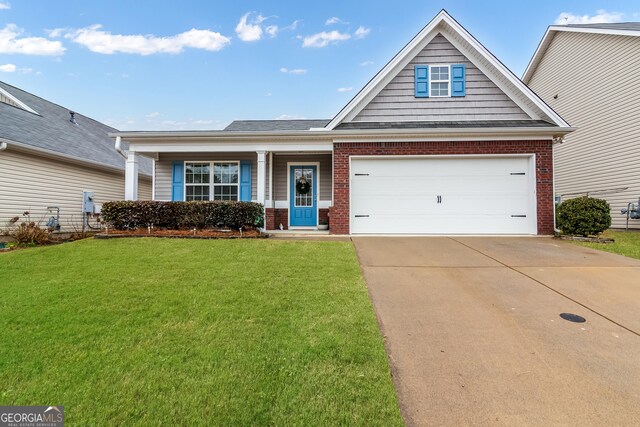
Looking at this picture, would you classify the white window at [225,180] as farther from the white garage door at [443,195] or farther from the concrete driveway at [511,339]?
the concrete driveway at [511,339]

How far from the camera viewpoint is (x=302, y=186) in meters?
11.0

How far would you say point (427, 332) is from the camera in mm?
2971

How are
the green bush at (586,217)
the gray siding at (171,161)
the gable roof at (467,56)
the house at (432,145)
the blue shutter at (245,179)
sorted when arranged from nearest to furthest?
1. the green bush at (586,217)
2. the house at (432,145)
3. the gable roof at (467,56)
4. the blue shutter at (245,179)
5. the gray siding at (171,161)

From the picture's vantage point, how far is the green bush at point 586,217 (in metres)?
7.56

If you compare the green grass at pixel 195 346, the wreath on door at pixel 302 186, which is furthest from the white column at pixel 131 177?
the wreath on door at pixel 302 186

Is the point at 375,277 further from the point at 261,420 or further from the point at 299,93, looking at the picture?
the point at 299,93

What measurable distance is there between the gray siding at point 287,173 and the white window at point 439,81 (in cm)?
397

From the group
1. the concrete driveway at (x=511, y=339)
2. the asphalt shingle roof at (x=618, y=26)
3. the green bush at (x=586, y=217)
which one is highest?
the asphalt shingle roof at (x=618, y=26)

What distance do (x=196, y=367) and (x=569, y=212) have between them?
9.41m

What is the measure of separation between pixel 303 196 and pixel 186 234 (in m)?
4.37

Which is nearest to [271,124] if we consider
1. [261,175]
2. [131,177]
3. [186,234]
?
[261,175]

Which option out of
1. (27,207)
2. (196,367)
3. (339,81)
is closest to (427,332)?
(196,367)

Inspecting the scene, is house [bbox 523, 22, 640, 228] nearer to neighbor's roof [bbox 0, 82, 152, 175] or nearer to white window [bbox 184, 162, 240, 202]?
white window [bbox 184, 162, 240, 202]

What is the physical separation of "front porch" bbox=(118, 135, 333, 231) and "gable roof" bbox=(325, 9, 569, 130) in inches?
80.3
